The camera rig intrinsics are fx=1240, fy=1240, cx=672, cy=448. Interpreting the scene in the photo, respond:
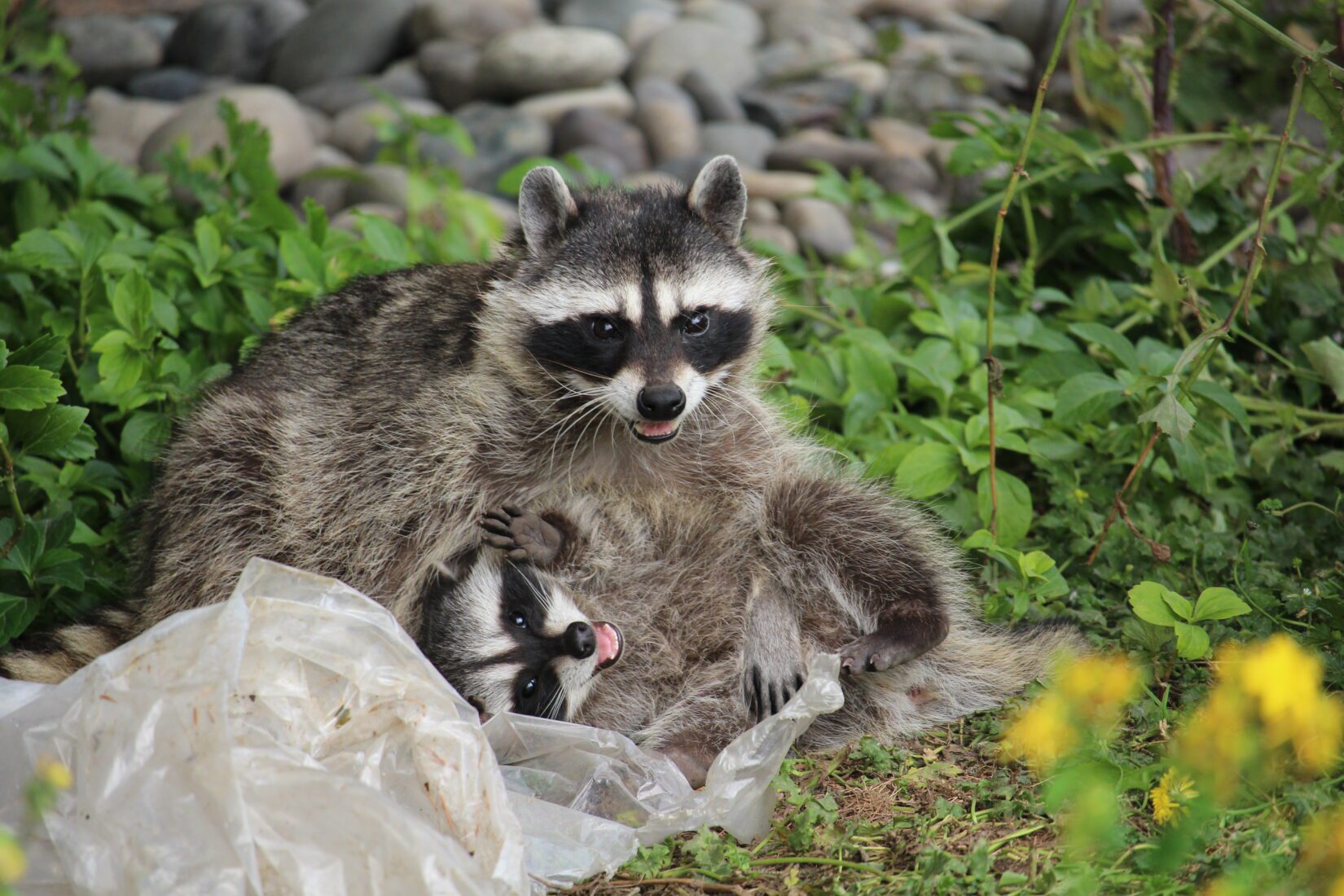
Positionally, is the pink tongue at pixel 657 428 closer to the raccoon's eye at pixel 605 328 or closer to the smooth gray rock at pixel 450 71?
the raccoon's eye at pixel 605 328

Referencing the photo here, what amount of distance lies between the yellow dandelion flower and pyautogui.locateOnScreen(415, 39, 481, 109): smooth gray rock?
5.16 m

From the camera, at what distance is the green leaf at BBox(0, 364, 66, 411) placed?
2639mm

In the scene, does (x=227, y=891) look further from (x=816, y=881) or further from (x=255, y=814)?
(x=816, y=881)

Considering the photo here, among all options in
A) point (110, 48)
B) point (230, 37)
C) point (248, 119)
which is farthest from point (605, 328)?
point (110, 48)

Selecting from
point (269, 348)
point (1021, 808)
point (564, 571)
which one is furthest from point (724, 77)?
point (1021, 808)

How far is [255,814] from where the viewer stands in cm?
200

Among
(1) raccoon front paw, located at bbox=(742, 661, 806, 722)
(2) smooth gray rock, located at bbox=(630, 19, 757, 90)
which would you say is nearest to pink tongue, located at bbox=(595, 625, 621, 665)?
(1) raccoon front paw, located at bbox=(742, 661, 806, 722)

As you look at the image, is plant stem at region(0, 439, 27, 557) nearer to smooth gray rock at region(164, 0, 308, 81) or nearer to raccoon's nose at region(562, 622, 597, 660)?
raccoon's nose at region(562, 622, 597, 660)

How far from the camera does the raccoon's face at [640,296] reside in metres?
2.80

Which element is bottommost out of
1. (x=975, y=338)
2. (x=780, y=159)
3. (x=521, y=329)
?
(x=780, y=159)

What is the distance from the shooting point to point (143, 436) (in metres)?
3.43

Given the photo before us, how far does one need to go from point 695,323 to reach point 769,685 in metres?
0.86

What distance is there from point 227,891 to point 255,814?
0.44ft

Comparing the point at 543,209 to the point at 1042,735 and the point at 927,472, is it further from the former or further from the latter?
the point at 1042,735
